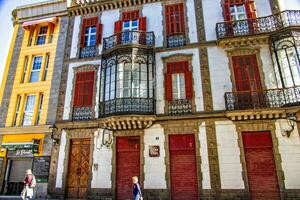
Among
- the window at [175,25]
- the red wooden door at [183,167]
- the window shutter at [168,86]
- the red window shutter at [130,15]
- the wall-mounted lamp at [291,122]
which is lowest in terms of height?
the red wooden door at [183,167]

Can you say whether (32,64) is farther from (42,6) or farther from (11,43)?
(42,6)

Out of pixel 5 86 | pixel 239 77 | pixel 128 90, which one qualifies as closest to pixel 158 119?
pixel 128 90

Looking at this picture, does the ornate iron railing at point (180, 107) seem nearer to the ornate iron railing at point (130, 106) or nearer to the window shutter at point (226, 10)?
the ornate iron railing at point (130, 106)

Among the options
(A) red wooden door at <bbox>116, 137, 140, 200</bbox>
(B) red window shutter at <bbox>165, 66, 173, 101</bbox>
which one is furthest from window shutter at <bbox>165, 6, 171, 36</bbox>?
(A) red wooden door at <bbox>116, 137, 140, 200</bbox>

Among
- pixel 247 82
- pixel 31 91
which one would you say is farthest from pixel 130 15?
pixel 247 82

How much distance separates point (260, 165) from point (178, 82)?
597 cm

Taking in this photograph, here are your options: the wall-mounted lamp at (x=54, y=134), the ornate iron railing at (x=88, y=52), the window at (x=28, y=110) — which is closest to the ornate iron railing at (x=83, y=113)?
the wall-mounted lamp at (x=54, y=134)

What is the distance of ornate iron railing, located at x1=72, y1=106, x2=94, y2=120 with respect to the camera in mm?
12750

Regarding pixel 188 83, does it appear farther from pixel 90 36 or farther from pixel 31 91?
pixel 31 91

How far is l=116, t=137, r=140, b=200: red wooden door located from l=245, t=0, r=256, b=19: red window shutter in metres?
9.84

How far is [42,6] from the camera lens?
16.2m

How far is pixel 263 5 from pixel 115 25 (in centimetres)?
942

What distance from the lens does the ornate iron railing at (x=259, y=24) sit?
1145cm

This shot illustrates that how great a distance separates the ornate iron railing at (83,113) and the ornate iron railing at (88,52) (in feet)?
12.1
